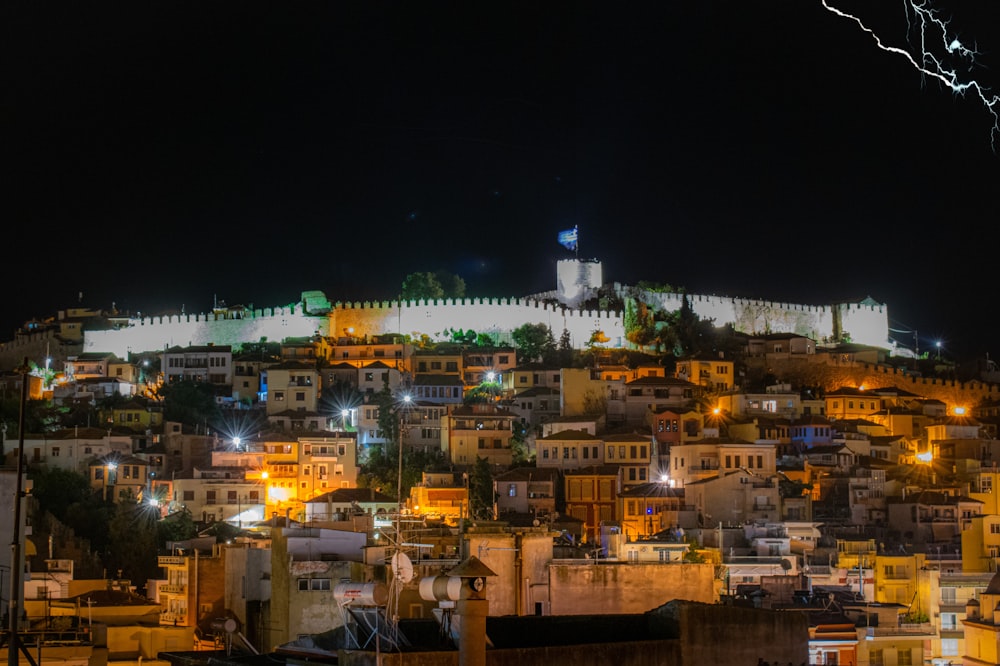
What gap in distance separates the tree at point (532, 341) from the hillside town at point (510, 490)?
20cm

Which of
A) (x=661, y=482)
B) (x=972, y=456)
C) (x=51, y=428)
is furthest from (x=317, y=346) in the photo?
(x=972, y=456)

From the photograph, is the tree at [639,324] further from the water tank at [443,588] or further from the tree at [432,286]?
the water tank at [443,588]

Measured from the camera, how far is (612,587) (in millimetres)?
16359

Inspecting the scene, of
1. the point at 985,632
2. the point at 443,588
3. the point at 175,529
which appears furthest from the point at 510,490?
the point at 443,588

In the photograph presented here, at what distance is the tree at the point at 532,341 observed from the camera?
54.0 meters

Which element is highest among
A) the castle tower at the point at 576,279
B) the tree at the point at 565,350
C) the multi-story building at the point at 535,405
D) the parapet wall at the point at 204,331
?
the castle tower at the point at 576,279

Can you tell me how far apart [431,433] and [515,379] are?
5.62 meters

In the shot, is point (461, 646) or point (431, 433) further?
point (431, 433)

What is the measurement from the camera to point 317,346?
54625 millimetres

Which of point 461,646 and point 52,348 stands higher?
point 52,348

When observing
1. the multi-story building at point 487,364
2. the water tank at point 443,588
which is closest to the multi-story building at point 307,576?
the water tank at point 443,588

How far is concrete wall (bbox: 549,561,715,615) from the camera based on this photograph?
53.0ft

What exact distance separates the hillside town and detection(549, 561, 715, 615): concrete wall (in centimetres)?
3

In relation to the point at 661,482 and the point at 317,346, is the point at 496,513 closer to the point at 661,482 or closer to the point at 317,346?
the point at 661,482
